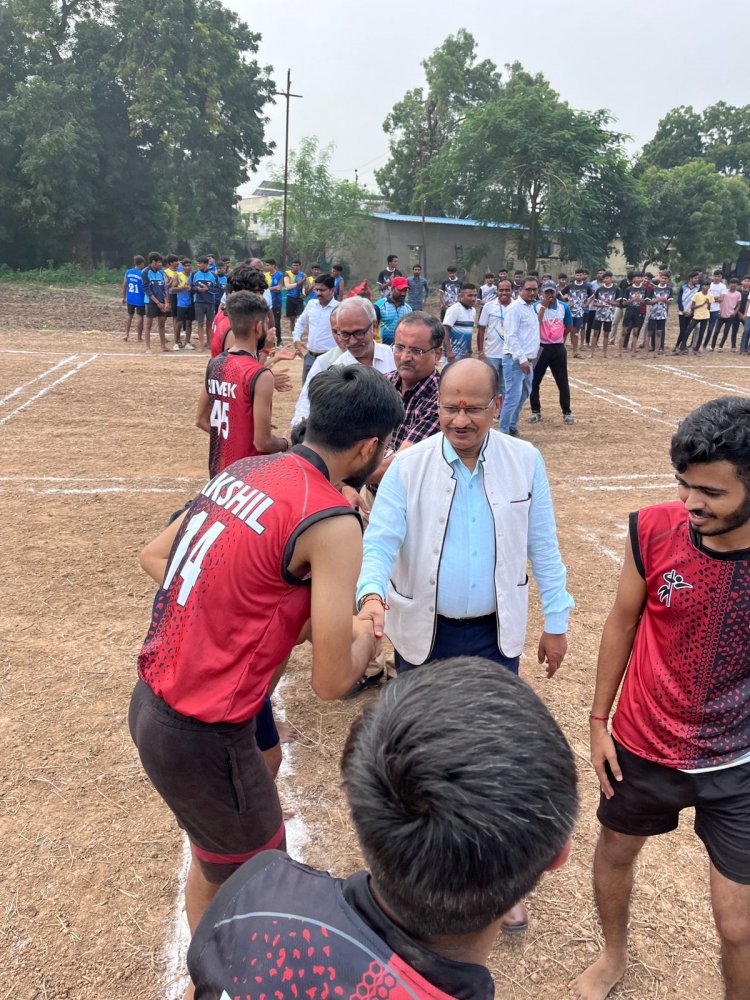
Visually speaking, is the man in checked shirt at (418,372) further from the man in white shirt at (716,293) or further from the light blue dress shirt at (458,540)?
the man in white shirt at (716,293)

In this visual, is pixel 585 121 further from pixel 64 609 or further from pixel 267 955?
pixel 267 955

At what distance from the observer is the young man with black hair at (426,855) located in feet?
3.39

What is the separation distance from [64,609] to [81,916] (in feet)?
8.86

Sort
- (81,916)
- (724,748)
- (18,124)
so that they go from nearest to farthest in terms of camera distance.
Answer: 1. (724,748)
2. (81,916)
3. (18,124)

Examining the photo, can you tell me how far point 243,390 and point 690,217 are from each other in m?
38.0

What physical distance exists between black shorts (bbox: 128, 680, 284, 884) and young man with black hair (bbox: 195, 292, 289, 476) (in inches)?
98.9

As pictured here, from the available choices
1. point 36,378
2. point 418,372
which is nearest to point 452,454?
point 418,372

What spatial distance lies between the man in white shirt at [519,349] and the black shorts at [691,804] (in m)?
7.78

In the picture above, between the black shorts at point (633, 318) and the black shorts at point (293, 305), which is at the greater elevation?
the black shorts at point (633, 318)

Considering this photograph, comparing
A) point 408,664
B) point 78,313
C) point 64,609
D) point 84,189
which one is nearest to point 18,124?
point 84,189

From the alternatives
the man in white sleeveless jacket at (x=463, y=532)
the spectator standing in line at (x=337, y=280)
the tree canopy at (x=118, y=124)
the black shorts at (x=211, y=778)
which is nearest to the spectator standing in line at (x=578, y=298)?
the spectator standing in line at (x=337, y=280)

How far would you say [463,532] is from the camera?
2873 mm

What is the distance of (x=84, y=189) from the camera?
3269cm

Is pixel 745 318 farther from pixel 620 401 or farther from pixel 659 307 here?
pixel 620 401
